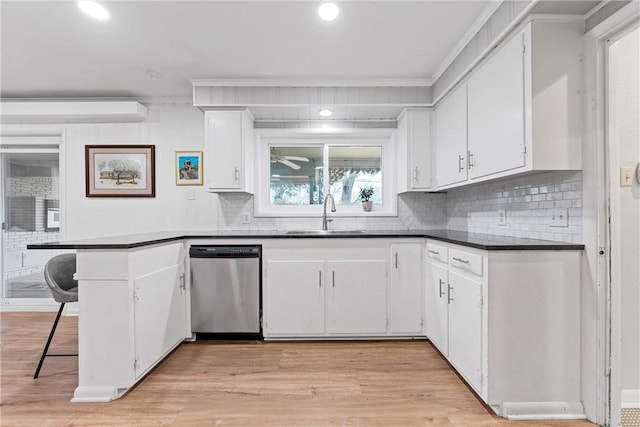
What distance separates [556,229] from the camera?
1.90 m

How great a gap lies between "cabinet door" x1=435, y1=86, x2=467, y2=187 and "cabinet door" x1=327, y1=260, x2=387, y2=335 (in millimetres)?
949

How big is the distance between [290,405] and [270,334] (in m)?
0.93

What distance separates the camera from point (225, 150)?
3018 mm

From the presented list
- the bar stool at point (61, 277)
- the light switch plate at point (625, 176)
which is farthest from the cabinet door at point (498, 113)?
the bar stool at point (61, 277)

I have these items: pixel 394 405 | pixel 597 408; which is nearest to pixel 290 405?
pixel 394 405

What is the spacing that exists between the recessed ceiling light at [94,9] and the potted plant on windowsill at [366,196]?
2588 mm

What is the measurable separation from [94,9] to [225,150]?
133 centimetres

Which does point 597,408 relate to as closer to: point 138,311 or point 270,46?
point 138,311

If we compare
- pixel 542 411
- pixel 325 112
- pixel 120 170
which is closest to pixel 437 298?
pixel 542 411

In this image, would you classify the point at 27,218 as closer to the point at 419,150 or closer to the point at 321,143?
the point at 321,143

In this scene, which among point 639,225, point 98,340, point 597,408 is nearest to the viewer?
point 597,408

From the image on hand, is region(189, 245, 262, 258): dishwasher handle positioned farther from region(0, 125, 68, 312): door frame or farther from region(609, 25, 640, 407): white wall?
region(609, 25, 640, 407): white wall

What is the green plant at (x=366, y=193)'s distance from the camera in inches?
140

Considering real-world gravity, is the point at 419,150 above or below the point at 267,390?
above
